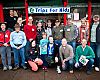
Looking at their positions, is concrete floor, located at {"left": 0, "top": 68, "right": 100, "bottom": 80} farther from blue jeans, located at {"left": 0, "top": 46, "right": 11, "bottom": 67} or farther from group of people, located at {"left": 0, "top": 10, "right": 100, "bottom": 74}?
blue jeans, located at {"left": 0, "top": 46, "right": 11, "bottom": 67}

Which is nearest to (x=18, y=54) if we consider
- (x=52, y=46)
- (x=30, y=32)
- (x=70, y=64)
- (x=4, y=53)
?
(x=4, y=53)

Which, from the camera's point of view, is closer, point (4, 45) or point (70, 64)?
point (70, 64)

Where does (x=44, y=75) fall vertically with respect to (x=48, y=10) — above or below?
below

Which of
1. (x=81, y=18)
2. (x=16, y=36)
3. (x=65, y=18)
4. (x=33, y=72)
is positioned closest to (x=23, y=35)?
(x=16, y=36)

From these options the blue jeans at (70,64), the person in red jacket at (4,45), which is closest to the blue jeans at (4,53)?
the person in red jacket at (4,45)

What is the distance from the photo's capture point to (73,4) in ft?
31.1

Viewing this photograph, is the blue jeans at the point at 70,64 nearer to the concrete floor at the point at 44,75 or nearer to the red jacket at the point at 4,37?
the concrete floor at the point at 44,75

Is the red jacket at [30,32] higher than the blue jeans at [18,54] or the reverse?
higher

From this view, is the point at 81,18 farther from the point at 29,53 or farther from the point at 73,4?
the point at 29,53

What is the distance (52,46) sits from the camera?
841 cm

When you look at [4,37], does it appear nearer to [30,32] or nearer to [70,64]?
[30,32]

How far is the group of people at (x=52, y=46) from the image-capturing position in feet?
26.3

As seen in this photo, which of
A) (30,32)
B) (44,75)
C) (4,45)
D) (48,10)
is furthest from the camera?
(48,10)

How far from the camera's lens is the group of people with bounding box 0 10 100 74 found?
8.03 metres
